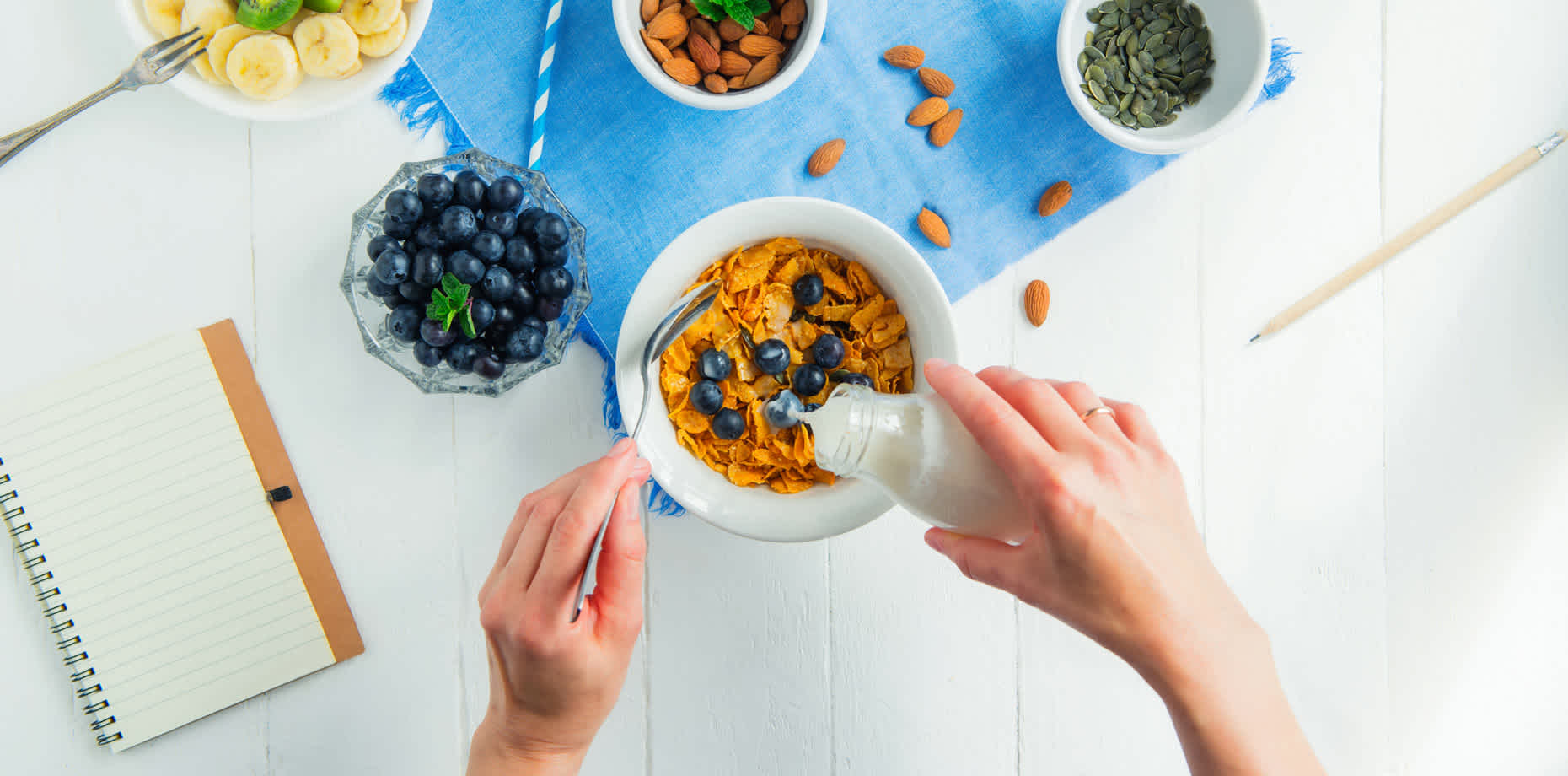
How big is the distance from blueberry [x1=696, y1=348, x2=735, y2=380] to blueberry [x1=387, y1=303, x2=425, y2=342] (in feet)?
0.90

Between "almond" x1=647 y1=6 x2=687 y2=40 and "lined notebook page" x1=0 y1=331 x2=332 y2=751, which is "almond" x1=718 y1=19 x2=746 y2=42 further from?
"lined notebook page" x1=0 y1=331 x2=332 y2=751

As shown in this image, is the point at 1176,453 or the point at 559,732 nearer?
the point at 559,732

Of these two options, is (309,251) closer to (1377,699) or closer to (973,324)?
(973,324)

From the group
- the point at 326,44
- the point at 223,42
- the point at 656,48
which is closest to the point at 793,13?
the point at 656,48

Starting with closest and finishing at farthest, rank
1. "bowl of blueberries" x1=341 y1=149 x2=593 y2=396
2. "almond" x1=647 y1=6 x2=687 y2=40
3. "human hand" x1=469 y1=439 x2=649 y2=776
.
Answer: "human hand" x1=469 y1=439 x2=649 y2=776, "bowl of blueberries" x1=341 y1=149 x2=593 y2=396, "almond" x1=647 y1=6 x2=687 y2=40

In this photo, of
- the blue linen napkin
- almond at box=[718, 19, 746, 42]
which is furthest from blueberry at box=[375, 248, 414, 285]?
almond at box=[718, 19, 746, 42]

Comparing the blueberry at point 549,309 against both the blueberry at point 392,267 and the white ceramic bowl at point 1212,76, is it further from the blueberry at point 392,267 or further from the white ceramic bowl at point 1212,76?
the white ceramic bowl at point 1212,76

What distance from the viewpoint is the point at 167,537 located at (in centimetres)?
104

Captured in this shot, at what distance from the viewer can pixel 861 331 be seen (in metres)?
0.93

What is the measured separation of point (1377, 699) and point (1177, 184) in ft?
2.28

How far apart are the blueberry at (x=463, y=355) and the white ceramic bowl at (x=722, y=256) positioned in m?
0.15

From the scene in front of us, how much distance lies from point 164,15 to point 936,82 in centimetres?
82

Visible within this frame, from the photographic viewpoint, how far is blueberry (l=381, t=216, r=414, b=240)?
87 centimetres

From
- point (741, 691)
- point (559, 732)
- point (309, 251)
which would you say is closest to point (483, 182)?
point (309, 251)
